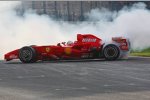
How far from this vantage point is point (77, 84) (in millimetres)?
13945

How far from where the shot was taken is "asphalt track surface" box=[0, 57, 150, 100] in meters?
11.8

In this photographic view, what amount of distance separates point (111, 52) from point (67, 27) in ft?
32.0

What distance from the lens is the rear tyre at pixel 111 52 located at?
921 inches

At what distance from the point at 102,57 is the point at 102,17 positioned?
27.3ft

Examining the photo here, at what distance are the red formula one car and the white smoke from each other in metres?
4.39

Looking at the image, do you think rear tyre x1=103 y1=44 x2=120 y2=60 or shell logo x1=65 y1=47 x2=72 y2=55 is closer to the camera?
rear tyre x1=103 y1=44 x2=120 y2=60

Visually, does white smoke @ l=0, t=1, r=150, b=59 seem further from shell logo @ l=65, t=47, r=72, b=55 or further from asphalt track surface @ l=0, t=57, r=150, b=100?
asphalt track surface @ l=0, t=57, r=150, b=100

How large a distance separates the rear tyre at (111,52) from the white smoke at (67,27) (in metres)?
4.65

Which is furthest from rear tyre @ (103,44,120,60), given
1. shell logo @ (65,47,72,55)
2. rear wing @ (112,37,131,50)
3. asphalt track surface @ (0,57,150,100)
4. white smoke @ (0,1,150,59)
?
white smoke @ (0,1,150,59)

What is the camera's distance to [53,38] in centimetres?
3256

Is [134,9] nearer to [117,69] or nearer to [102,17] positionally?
[102,17]

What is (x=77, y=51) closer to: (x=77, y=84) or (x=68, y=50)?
(x=68, y=50)

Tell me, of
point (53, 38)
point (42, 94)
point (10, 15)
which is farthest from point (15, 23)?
point (42, 94)

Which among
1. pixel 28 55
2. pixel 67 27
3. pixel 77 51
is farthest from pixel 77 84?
pixel 67 27
